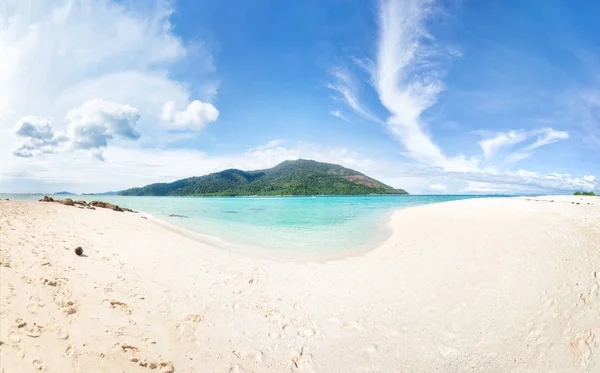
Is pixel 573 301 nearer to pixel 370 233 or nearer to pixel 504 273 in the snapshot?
pixel 504 273

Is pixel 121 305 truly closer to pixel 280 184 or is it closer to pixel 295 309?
pixel 295 309

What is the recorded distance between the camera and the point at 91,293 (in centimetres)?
618

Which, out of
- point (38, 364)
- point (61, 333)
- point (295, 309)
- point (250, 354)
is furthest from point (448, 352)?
point (61, 333)

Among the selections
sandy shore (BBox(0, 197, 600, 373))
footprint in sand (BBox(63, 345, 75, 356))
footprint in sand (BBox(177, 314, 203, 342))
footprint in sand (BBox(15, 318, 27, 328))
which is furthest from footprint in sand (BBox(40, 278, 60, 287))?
footprint in sand (BBox(177, 314, 203, 342))

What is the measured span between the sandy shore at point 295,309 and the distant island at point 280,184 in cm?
13840

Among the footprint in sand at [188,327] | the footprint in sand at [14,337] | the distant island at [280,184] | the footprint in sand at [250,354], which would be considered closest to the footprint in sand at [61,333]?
the footprint in sand at [14,337]

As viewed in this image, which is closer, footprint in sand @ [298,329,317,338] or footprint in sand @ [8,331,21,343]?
footprint in sand @ [8,331,21,343]

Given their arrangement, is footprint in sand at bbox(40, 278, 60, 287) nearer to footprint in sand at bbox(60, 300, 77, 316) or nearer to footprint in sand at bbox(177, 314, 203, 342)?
footprint in sand at bbox(60, 300, 77, 316)

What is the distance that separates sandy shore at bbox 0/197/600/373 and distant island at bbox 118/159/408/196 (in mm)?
138400

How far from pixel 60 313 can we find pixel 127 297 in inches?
58.0

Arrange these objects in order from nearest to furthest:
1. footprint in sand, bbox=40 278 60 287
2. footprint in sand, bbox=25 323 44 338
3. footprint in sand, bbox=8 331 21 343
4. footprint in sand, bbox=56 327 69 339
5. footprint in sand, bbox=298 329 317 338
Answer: footprint in sand, bbox=8 331 21 343 < footprint in sand, bbox=25 323 44 338 < footprint in sand, bbox=56 327 69 339 < footprint in sand, bbox=298 329 317 338 < footprint in sand, bbox=40 278 60 287

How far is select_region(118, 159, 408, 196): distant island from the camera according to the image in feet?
518

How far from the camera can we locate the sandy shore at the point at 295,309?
4699 millimetres

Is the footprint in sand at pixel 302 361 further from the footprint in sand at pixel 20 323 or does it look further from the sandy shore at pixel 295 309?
the footprint in sand at pixel 20 323
